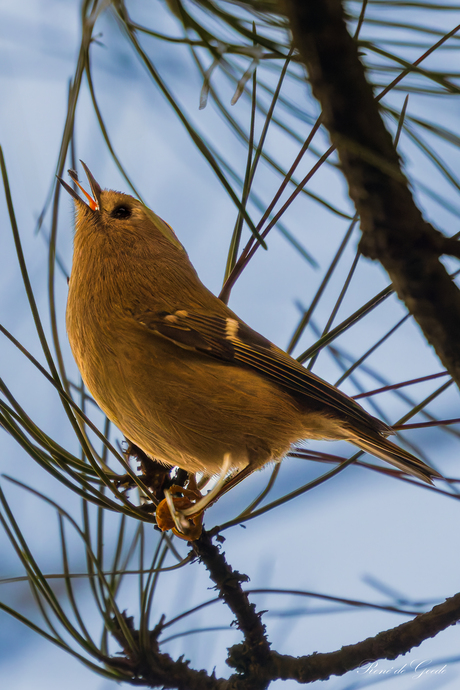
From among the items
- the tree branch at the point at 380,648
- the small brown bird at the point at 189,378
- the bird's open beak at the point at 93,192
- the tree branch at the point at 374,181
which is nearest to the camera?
the tree branch at the point at 374,181

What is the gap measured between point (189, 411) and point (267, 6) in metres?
0.49

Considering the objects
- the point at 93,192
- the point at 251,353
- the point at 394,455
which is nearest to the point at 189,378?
the point at 251,353

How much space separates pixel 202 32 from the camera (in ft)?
1.98

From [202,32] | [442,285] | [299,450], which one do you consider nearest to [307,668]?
[299,450]

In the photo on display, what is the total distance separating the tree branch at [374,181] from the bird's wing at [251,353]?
1.21ft

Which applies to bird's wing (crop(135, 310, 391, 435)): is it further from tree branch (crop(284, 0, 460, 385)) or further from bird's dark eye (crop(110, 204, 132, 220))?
tree branch (crop(284, 0, 460, 385))

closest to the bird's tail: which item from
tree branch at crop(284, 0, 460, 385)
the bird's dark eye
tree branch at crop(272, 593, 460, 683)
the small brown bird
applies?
the small brown bird

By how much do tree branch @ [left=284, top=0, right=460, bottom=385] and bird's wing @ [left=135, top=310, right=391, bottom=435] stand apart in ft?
1.21

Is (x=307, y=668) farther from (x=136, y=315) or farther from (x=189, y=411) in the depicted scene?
(x=136, y=315)

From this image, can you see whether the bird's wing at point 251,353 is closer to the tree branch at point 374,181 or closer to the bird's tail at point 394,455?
the bird's tail at point 394,455

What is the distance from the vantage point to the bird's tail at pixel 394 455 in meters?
0.80

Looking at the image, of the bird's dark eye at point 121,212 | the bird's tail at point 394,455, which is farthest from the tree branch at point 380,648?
the bird's dark eye at point 121,212

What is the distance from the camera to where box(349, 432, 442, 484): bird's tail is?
797mm

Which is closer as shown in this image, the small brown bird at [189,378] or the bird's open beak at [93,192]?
the small brown bird at [189,378]
